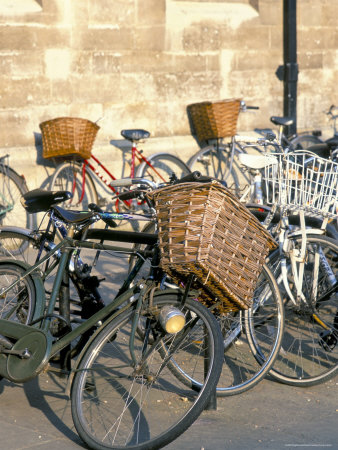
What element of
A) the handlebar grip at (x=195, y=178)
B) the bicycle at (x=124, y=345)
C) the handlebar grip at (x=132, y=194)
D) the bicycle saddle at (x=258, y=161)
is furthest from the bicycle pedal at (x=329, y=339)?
the handlebar grip at (x=195, y=178)

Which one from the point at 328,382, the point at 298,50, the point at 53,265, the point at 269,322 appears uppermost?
the point at 298,50

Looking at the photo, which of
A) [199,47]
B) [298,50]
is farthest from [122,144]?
[298,50]

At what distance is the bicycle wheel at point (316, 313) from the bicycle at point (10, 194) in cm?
387

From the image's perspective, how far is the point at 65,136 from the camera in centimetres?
847

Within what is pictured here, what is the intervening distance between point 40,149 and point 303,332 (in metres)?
4.49

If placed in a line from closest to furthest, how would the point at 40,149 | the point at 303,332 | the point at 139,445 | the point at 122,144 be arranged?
the point at 139,445 < the point at 303,332 < the point at 40,149 < the point at 122,144

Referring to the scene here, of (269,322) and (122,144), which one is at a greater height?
(122,144)

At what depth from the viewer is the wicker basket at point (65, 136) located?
8.42m

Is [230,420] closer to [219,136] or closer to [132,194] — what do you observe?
[132,194]

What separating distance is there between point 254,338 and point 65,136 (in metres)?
4.41

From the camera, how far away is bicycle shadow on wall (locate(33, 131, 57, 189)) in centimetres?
887

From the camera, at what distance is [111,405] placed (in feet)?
13.7

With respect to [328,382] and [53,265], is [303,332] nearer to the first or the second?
[328,382]

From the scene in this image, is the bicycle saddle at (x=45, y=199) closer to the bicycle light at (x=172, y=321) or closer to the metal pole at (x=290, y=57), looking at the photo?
the bicycle light at (x=172, y=321)
